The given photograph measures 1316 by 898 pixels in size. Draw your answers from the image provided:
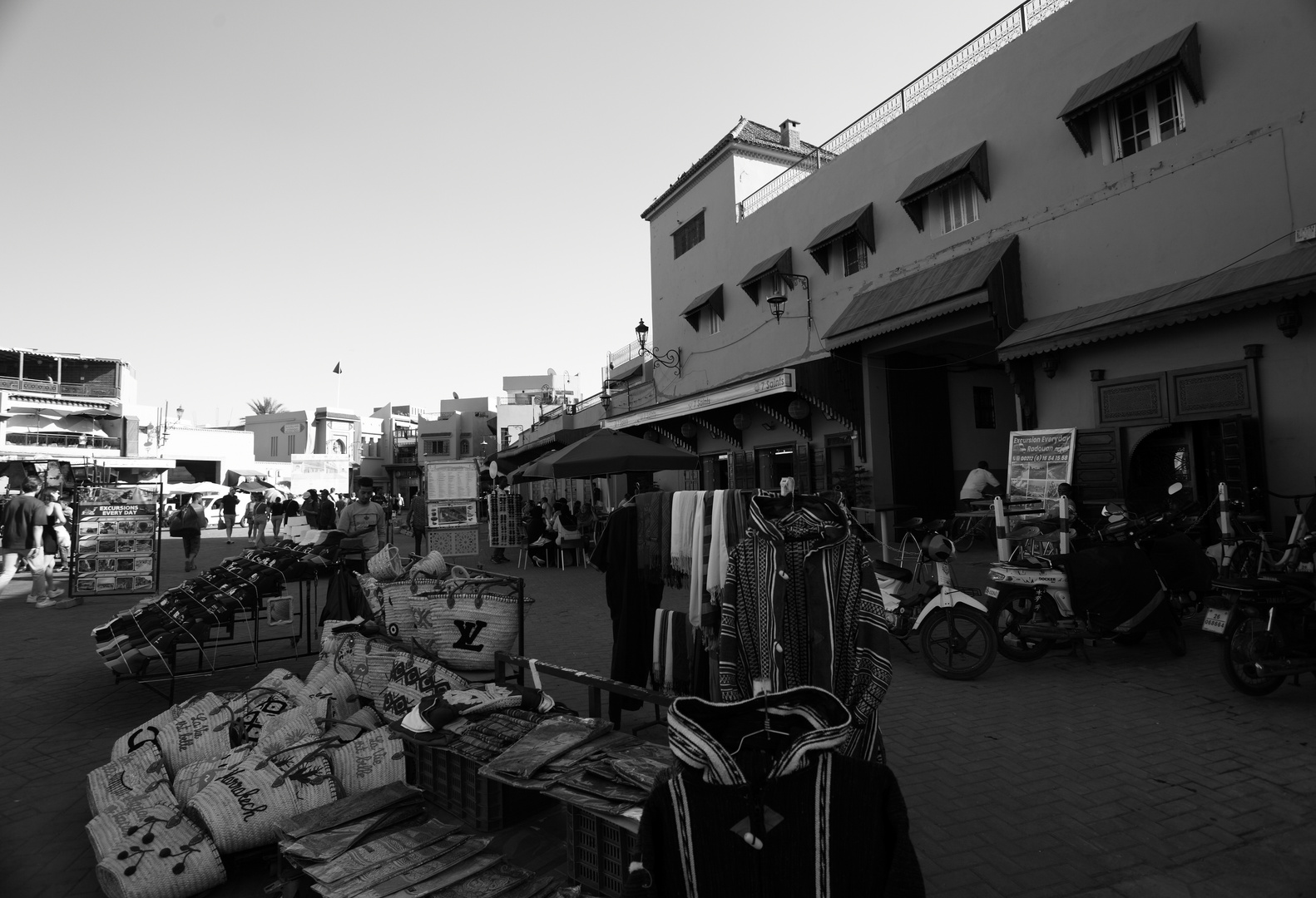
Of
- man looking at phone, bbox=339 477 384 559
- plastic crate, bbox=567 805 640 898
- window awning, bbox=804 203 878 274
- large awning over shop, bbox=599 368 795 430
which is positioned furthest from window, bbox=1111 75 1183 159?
man looking at phone, bbox=339 477 384 559

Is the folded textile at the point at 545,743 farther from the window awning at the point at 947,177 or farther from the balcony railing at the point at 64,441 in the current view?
the balcony railing at the point at 64,441

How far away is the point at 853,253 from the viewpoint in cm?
1548

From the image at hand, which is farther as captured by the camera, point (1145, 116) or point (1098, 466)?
point (1098, 466)

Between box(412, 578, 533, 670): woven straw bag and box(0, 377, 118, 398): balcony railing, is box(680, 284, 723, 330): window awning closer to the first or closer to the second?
box(412, 578, 533, 670): woven straw bag

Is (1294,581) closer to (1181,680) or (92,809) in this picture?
(1181,680)

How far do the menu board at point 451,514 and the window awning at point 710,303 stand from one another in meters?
9.62

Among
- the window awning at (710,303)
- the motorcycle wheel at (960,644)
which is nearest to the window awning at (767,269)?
the window awning at (710,303)

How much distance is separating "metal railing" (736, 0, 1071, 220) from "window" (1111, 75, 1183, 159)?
223 cm

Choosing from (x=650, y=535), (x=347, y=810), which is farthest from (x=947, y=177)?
(x=347, y=810)

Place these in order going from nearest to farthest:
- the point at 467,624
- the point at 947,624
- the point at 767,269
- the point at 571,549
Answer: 1. the point at 467,624
2. the point at 947,624
3. the point at 571,549
4. the point at 767,269

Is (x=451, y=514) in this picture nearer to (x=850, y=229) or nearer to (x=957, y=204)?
(x=850, y=229)

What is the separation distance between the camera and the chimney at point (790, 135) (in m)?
20.7

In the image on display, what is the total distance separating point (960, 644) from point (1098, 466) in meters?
5.59

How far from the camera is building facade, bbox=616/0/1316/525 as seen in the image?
28.5 ft
